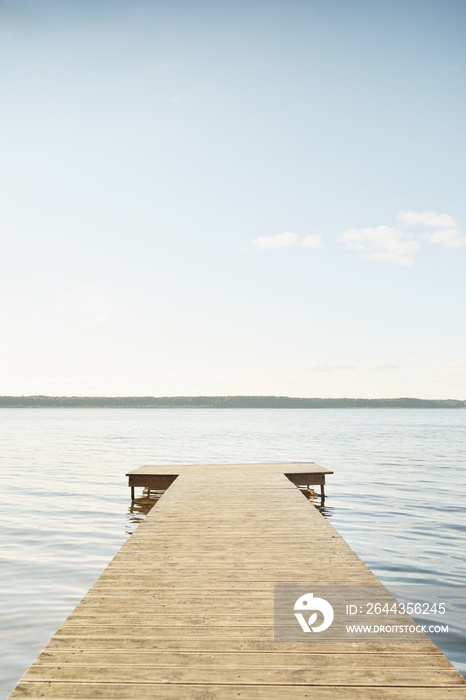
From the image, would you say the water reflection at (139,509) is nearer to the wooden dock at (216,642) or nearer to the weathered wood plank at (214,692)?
the wooden dock at (216,642)

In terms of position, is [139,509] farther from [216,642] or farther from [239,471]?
[216,642]

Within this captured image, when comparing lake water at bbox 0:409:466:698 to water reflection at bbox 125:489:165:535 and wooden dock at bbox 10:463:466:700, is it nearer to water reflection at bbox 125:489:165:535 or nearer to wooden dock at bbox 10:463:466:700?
water reflection at bbox 125:489:165:535

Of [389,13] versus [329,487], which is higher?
[389,13]

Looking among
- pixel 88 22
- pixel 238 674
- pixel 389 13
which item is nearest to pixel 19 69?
pixel 88 22

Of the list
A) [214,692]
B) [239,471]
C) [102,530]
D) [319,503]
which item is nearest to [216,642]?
[214,692]

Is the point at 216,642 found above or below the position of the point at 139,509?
above

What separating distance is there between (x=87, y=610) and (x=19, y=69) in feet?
93.3

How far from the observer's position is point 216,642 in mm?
3816

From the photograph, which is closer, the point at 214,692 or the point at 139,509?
the point at 214,692

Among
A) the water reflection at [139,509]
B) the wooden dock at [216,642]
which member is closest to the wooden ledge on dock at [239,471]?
the water reflection at [139,509]

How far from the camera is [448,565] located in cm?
952

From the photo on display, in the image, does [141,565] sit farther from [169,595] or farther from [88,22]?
[88,22]

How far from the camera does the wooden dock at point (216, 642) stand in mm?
3197

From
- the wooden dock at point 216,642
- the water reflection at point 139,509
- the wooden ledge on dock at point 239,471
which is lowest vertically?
the water reflection at point 139,509
